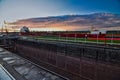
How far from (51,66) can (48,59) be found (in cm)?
153

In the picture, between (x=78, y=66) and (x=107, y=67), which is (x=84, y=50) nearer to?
(x=78, y=66)

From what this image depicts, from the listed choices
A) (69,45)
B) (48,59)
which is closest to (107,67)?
(69,45)

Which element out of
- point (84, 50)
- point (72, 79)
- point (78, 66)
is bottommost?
point (72, 79)

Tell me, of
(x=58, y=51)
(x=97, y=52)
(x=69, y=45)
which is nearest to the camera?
(x=97, y=52)

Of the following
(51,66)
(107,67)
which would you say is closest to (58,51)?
(51,66)

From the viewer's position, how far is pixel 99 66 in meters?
12.3

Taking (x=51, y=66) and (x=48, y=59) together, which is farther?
(x=48, y=59)

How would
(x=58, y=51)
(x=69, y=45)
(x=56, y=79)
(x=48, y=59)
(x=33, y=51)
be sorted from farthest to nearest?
(x=33, y=51)
(x=48, y=59)
(x=58, y=51)
(x=69, y=45)
(x=56, y=79)

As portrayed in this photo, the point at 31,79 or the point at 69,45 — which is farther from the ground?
the point at 69,45

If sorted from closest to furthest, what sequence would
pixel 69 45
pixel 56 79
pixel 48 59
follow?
pixel 56 79, pixel 69 45, pixel 48 59

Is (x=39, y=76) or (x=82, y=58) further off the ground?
(x=82, y=58)

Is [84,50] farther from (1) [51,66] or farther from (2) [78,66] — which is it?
(1) [51,66]

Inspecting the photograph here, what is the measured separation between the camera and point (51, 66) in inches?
766

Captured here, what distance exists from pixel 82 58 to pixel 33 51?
535 inches
